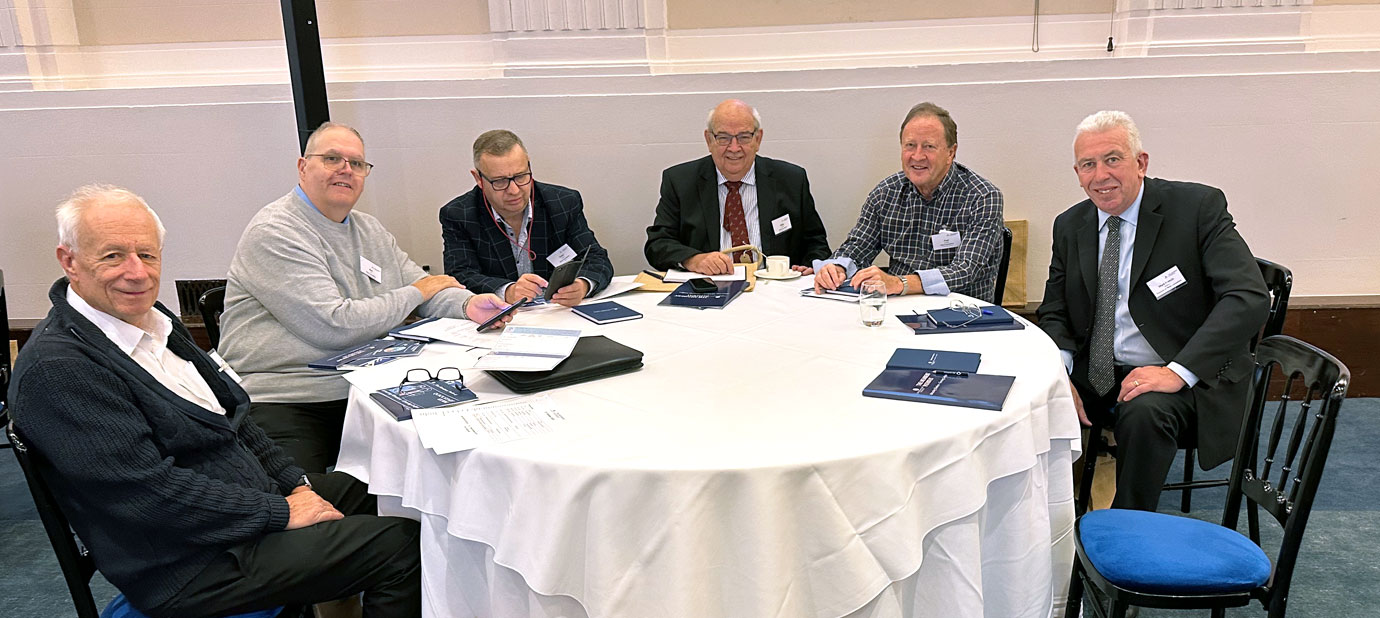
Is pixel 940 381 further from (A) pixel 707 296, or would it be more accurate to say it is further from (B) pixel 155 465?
(B) pixel 155 465

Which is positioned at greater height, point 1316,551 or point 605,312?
point 605,312

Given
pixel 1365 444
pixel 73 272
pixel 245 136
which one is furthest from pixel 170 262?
pixel 1365 444

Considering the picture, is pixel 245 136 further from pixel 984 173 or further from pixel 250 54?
pixel 984 173

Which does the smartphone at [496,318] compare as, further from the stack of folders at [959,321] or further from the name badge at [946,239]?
the name badge at [946,239]

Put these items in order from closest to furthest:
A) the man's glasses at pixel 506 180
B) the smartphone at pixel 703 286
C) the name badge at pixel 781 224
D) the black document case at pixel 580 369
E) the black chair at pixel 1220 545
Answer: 1. the black chair at pixel 1220 545
2. the black document case at pixel 580 369
3. the smartphone at pixel 703 286
4. the man's glasses at pixel 506 180
5. the name badge at pixel 781 224

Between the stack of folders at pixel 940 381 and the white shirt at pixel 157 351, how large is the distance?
1.49m

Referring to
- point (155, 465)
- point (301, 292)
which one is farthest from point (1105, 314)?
point (155, 465)

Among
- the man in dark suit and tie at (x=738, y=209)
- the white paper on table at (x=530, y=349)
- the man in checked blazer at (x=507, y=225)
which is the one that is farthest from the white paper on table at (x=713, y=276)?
the white paper on table at (x=530, y=349)

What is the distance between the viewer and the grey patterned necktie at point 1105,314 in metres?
2.82

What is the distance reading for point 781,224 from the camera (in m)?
3.93

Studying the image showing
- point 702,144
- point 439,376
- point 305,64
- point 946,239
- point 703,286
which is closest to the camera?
point 439,376

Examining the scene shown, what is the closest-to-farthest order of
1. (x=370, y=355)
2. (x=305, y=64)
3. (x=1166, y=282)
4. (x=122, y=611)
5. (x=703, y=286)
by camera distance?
(x=122, y=611), (x=370, y=355), (x=1166, y=282), (x=703, y=286), (x=305, y=64)

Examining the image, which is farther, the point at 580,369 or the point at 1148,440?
the point at 1148,440

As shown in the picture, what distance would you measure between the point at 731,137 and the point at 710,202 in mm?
326
